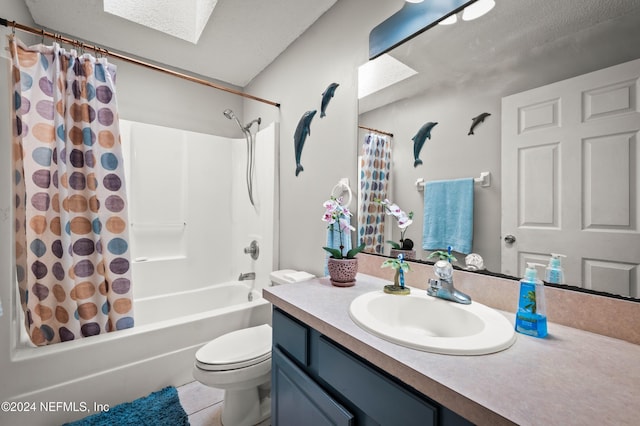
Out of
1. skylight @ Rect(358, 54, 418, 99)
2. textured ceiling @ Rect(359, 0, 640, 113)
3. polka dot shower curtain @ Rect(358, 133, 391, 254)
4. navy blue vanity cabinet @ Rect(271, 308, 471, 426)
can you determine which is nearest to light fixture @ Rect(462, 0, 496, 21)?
textured ceiling @ Rect(359, 0, 640, 113)

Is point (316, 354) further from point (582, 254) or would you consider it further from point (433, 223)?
point (582, 254)

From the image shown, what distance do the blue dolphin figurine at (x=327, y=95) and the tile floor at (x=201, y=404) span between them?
1.92 meters

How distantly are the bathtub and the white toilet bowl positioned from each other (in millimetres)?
305

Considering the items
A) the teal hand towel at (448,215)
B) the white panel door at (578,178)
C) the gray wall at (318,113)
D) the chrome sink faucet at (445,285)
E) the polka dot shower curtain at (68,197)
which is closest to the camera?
the white panel door at (578,178)

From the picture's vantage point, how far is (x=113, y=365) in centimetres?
150

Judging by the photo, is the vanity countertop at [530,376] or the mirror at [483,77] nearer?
the vanity countertop at [530,376]

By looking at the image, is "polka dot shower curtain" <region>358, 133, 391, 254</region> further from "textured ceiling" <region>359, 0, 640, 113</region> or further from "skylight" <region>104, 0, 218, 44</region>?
"skylight" <region>104, 0, 218, 44</region>

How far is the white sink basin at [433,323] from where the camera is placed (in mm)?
671

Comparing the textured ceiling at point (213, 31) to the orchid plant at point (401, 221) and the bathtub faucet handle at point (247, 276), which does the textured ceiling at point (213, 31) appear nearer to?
the orchid plant at point (401, 221)

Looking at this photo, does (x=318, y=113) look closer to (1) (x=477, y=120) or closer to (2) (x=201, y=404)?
(1) (x=477, y=120)

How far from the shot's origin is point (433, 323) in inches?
38.9

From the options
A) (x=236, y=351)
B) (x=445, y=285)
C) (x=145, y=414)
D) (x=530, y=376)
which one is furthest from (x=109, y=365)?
(x=530, y=376)

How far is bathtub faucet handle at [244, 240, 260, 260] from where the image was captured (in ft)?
8.08

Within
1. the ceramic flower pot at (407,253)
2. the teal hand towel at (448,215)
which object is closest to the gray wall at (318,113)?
the ceramic flower pot at (407,253)
